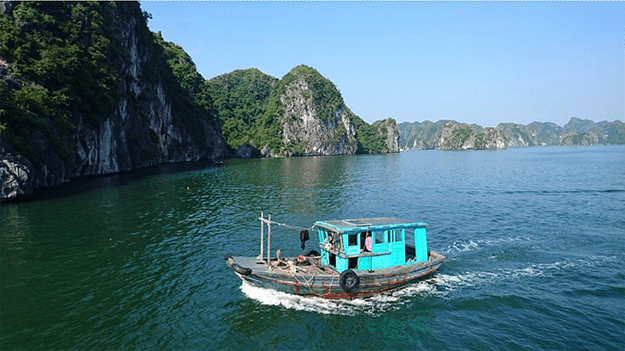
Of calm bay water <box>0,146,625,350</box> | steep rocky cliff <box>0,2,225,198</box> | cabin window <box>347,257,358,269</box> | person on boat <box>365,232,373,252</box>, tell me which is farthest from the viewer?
steep rocky cliff <box>0,2,225,198</box>

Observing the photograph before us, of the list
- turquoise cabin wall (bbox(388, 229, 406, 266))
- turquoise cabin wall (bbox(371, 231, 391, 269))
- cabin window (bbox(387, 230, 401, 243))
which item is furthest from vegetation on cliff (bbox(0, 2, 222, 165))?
turquoise cabin wall (bbox(388, 229, 406, 266))

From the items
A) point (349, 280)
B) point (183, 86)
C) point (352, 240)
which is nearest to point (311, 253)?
point (352, 240)

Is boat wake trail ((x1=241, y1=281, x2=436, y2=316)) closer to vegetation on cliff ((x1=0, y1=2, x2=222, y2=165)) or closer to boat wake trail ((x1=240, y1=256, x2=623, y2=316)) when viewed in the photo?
boat wake trail ((x1=240, y1=256, x2=623, y2=316))

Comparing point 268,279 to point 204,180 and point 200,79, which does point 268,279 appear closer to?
point 204,180

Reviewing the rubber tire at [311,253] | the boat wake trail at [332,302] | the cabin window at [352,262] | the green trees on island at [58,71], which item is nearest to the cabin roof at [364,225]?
the cabin window at [352,262]

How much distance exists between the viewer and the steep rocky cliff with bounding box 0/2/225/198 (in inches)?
1826

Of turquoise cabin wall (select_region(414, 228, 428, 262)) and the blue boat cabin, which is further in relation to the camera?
turquoise cabin wall (select_region(414, 228, 428, 262))

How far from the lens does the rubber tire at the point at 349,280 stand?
63.4 ft

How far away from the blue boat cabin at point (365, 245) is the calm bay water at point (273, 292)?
6.39 ft

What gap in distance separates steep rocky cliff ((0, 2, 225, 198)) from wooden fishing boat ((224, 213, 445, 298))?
40633 mm

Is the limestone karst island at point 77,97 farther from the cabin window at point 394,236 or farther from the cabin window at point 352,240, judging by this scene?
the cabin window at point 394,236

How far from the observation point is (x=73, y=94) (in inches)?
2275

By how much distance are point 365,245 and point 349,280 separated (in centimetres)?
259

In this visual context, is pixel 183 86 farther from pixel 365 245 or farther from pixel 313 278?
pixel 313 278
